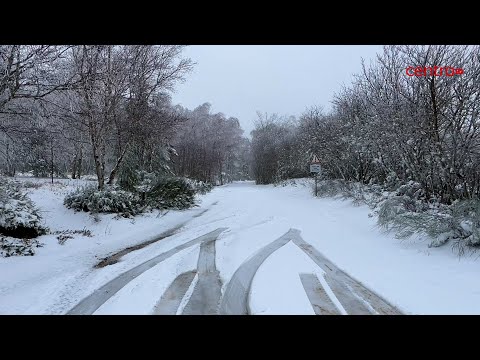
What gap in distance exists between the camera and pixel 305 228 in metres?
7.70

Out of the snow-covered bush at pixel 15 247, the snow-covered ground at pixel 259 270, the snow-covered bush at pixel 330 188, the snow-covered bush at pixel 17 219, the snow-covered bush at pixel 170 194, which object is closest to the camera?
the snow-covered ground at pixel 259 270

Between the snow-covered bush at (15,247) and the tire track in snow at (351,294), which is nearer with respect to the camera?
the tire track in snow at (351,294)

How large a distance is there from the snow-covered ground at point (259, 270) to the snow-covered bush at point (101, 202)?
2.30 ft

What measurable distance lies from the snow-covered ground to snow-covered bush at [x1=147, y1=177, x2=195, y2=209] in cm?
282

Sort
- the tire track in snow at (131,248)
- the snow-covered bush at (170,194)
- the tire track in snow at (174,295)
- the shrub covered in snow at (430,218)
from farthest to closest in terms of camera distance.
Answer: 1. the snow-covered bush at (170,194)
2. the tire track in snow at (131,248)
3. the shrub covered in snow at (430,218)
4. the tire track in snow at (174,295)

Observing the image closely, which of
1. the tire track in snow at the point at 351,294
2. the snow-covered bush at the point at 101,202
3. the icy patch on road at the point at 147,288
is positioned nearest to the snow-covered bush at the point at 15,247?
the icy patch on road at the point at 147,288

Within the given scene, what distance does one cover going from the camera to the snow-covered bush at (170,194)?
11.0 m

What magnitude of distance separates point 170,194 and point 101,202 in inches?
123

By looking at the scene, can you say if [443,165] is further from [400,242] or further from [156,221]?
[156,221]

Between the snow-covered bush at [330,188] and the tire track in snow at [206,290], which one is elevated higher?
the snow-covered bush at [330,188]

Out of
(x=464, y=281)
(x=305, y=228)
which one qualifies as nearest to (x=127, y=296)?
(x=464, y=281)

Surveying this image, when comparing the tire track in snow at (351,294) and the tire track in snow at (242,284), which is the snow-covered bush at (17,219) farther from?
the tire track in snow at (351,294)

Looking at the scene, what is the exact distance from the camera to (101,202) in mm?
8680
